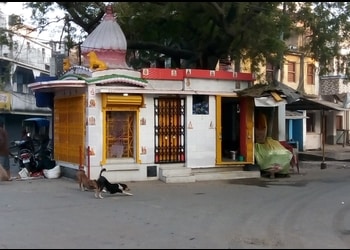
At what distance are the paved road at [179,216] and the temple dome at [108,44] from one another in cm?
382

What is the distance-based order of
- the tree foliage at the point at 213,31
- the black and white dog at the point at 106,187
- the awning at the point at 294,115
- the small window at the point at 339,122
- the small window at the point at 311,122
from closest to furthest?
the black and white dog at the point at 106,187 → the tree foliage at the point at 213,31 → the awning at the point at 294,115 → the small window at the point at 311,122 → the small window at the point at 339,122

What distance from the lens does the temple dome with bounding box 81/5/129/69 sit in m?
17.3

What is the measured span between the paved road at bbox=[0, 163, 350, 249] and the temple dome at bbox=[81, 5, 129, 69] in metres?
3.82

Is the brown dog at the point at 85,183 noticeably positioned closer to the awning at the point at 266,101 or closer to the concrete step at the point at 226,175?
the concrete step at the point at 226,175

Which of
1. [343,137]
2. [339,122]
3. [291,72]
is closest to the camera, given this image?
[291,72]

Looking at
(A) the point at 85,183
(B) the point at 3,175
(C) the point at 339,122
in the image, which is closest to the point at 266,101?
(A) the point at 85,183

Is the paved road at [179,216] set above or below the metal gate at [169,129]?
below

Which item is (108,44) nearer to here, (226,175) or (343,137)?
(226,175)

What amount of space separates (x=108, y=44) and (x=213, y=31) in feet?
10.7

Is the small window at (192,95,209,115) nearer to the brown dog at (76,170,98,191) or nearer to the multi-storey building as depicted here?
the brown dog at (76,170,98,191)

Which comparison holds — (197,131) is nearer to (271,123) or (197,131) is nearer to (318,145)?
(271,123)

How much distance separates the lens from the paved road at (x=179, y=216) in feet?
29.1

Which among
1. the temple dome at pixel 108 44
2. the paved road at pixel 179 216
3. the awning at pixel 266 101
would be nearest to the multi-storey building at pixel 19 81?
the temple dome at pixel 108 44

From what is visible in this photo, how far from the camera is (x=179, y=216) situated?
11.1m
